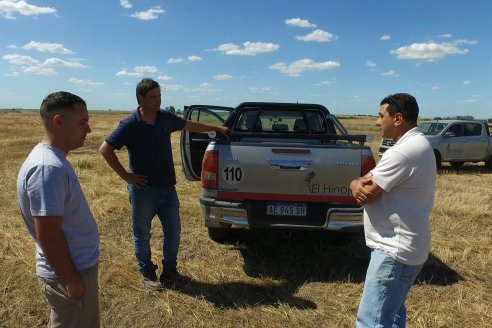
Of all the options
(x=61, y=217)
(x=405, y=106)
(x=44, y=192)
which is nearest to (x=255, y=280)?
(x=405, y=106)

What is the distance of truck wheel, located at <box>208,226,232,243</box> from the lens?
5.48m

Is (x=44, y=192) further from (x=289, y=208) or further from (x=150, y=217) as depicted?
(x=289, y=208)

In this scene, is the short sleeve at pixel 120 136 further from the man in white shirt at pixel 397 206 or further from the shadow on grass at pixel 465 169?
the shadow on grass at pixel 465 169

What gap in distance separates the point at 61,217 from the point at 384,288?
1701 mm

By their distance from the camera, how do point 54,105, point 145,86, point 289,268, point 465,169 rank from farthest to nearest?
point 465,169, point 289,268, point 145,86, point 54,105

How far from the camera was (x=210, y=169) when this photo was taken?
14.6ft

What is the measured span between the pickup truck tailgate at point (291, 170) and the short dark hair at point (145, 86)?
0.98 meters

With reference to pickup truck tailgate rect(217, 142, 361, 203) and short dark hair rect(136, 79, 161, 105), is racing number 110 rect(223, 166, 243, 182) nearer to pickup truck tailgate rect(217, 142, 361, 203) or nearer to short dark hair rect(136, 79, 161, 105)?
pickup truck tailgate rect(217, 142, 361, 203)

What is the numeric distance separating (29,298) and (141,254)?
103 centimetres

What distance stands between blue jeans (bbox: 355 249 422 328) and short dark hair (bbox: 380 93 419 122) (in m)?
0.77

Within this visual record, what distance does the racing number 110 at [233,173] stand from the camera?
14.5 feet

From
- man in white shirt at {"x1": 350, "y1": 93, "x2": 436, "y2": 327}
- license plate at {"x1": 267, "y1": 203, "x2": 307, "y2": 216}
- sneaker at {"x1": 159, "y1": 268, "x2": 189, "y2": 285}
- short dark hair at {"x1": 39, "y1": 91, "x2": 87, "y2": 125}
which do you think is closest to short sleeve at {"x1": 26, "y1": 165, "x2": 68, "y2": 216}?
short dark hair at {"x1": 39, "y1": 91, "x2": 87, "y2": 125}

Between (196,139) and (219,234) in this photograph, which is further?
(219,234)

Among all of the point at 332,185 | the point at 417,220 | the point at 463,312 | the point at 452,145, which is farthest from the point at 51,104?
the point at 452,145
